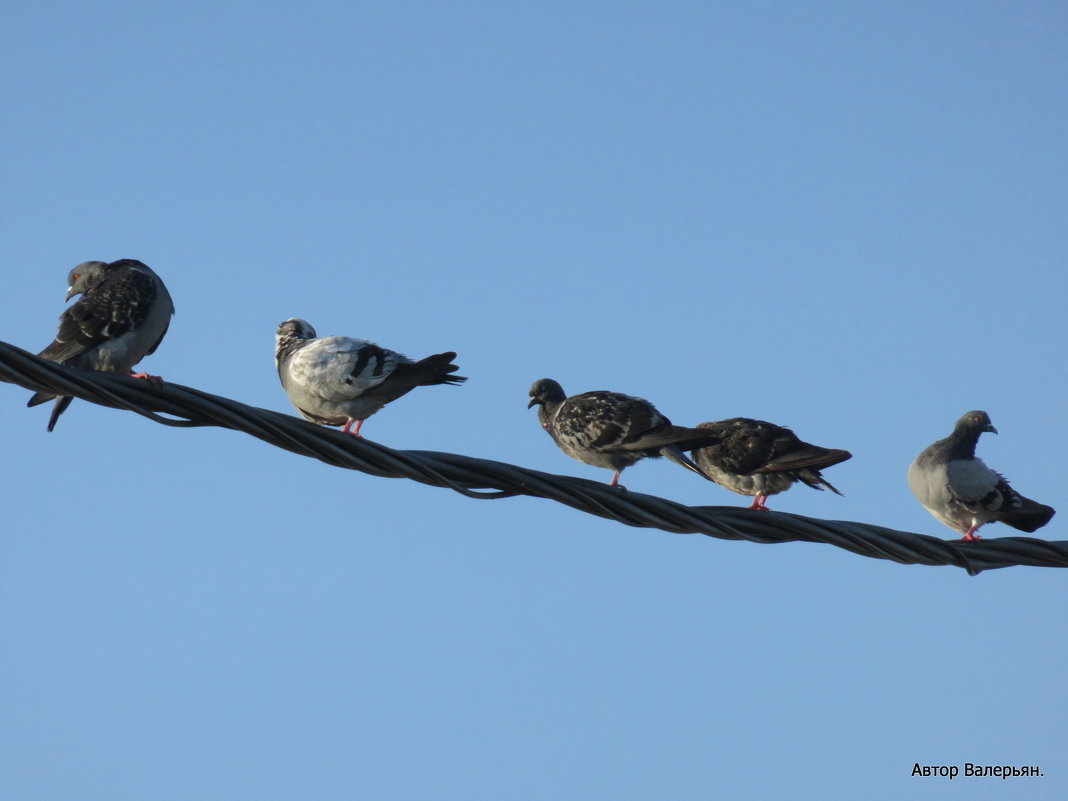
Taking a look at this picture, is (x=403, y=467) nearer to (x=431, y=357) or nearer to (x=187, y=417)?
(x=187, y=417)

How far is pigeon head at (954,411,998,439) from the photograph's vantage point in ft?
31.4

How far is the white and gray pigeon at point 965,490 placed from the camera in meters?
8.73

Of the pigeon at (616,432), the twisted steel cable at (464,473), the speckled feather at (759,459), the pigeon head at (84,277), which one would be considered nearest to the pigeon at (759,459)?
the speckled feather at (759,459)

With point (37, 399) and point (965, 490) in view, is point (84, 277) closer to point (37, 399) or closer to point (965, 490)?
point (37, 399)

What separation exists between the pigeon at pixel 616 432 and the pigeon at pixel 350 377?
1.98 m

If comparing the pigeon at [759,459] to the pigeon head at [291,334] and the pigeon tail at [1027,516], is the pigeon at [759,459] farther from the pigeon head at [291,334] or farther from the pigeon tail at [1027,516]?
the pigeon head at [291,334]

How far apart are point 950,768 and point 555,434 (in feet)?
13.1

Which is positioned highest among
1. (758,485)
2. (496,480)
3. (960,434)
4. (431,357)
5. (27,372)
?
(960,434)

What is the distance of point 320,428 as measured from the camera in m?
4.63

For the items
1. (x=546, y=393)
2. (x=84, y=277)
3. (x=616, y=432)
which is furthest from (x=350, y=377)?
(x=546, y=393)

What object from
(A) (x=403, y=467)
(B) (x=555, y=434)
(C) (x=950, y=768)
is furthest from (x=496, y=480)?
(B) (x=555, y=434)

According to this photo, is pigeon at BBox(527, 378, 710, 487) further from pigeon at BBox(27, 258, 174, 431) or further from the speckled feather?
pigeon at BBox(27, 258, 174, 431)

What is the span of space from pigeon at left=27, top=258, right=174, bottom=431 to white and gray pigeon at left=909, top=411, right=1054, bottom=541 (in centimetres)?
555

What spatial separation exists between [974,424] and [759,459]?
5.78 ft
